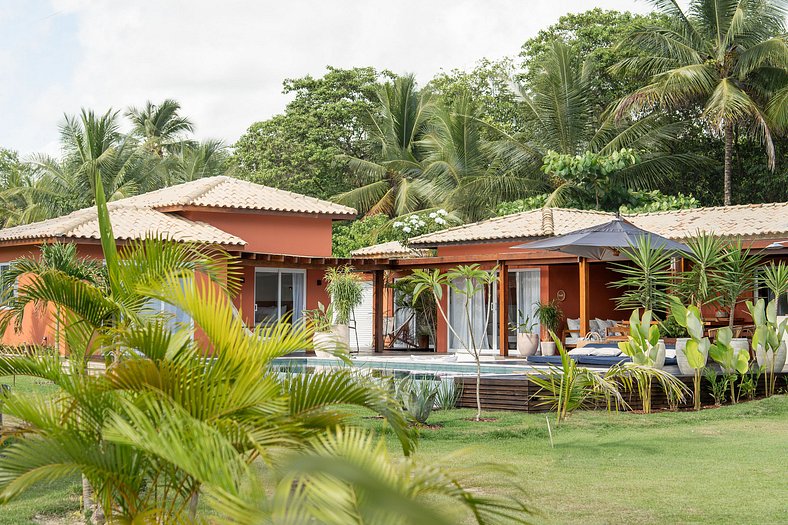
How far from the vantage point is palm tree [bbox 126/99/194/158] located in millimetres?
45844

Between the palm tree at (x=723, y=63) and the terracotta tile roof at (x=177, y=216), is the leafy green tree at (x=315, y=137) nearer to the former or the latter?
the terracotta tile roof at (x=177, y=216)

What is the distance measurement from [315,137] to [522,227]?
57.2ft

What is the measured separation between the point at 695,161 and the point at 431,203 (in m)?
9.21

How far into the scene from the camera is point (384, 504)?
225cm

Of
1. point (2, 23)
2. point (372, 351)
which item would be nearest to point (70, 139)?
point (372, 351)

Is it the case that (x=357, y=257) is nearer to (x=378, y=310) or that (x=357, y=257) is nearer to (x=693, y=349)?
(x=378, y=310)

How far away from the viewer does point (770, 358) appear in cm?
1462

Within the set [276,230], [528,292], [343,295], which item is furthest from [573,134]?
[343,295]

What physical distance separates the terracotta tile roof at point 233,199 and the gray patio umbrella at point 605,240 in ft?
32.6

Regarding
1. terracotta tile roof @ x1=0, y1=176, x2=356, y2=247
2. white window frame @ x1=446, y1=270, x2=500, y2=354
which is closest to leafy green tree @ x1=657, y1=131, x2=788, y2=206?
white window frame @ x1=446, y1=270, x2=500, y2=354

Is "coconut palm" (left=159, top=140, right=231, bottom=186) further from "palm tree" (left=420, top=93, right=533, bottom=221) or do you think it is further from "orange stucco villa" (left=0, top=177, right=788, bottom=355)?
"orange stucco villa" (left=0, top=177, right=788, bottom=355)

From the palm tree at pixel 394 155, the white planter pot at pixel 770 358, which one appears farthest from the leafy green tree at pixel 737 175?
the white planter pot at pixel 770 358

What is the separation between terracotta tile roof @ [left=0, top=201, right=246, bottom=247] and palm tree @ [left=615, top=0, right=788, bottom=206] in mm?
12949

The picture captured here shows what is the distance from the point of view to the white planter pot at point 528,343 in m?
21.4
